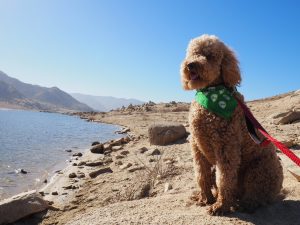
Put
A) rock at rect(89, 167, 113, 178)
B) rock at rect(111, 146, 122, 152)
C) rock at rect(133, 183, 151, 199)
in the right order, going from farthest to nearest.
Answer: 1. rock at rect(111, 146, 122, 152)
2. rock at rect(89, 167, 113, 178)
3. rock at rect(133, 183, 151, 199)

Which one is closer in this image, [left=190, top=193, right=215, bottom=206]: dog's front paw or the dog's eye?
the dog's eye

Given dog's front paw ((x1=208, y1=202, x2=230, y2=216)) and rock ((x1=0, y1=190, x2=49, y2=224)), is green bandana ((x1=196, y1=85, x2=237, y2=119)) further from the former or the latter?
rock ((x1=0, y1=190, x2=49, y2=224))

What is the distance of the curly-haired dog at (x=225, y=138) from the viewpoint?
5215mm

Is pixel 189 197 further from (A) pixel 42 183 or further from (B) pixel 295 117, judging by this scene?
(B) pixel 295 117

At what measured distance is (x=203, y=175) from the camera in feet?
18.7

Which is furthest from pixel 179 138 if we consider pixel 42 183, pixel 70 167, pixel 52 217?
pixel 52 217

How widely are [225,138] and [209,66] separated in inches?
40.6

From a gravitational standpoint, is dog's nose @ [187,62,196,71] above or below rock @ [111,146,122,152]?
above

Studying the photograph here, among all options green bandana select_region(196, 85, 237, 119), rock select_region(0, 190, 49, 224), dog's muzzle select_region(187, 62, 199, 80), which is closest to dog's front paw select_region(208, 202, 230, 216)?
green bandana select_region(196, 85, 237, 119)

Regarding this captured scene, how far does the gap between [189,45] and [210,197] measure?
2.36 m

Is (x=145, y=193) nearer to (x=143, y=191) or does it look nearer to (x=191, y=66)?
(x=143, y=191)

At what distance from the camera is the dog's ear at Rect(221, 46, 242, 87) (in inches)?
211

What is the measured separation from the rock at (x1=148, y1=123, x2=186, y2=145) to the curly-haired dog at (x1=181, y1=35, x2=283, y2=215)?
995 cm

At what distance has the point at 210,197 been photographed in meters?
5.74
